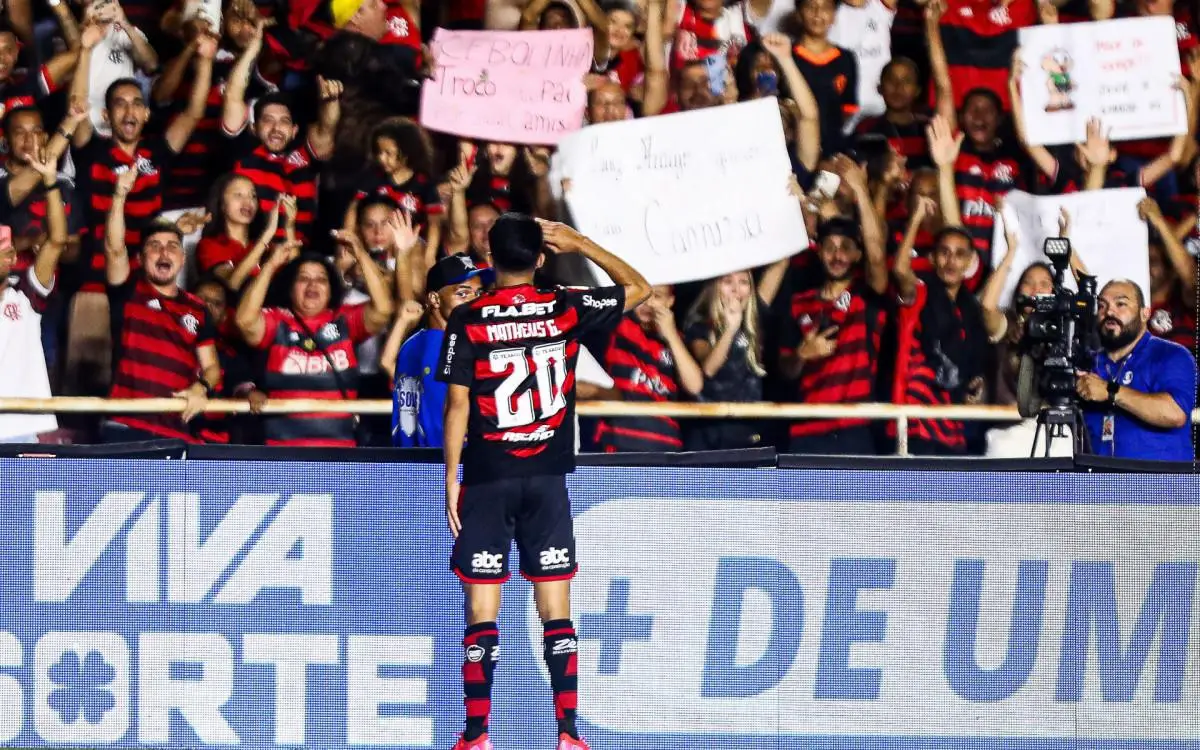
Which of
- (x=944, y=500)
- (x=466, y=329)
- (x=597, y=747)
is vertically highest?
(x=466, y=329)

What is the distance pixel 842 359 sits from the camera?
813 cm

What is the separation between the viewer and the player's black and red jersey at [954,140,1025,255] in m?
8.54

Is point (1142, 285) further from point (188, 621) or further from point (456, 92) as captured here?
point (188, 621)

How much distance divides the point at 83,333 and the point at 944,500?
4266mm

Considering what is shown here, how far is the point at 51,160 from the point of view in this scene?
26.6ft

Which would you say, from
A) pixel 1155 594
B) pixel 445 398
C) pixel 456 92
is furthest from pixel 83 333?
pixel 1155 594

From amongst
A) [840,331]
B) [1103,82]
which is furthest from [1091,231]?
[840,331]

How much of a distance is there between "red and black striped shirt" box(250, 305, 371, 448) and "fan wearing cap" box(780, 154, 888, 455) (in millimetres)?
2123

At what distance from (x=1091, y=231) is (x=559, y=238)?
3623 millimetres

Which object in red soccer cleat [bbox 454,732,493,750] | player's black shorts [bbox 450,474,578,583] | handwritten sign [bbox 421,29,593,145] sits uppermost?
handwritten sign [bbox 421,29,593,145]

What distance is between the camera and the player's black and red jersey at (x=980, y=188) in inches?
336

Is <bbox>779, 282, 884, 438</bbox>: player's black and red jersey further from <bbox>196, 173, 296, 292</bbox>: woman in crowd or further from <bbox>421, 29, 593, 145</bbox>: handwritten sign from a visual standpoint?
<bbox>196, 173, 296, 292</bbox>: woman in crowd

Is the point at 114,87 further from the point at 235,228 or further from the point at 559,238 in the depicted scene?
the point at 559,238

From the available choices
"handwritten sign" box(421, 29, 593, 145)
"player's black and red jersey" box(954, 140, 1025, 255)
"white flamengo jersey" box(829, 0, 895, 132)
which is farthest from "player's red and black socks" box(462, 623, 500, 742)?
"white flamengo jersey" box(829, 0, 895, 132)
